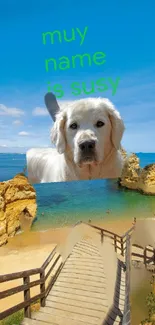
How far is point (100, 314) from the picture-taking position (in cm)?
302

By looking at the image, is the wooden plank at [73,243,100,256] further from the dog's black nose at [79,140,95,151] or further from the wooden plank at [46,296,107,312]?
the dog's black nose at [79,140,95,151]

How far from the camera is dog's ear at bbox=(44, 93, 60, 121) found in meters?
2.04

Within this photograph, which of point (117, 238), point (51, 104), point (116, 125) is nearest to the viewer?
point (116, 125)

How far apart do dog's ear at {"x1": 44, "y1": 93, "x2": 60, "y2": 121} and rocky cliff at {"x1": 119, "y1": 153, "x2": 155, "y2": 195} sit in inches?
29.0

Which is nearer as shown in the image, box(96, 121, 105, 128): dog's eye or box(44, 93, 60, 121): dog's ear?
box(96, 121, 105, 128): dog's eye

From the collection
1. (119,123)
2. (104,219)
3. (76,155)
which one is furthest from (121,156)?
(104,219)

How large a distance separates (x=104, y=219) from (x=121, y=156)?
1002 mm

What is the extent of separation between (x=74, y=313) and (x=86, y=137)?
80.9 inches

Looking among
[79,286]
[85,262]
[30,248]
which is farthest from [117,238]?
[30,248]

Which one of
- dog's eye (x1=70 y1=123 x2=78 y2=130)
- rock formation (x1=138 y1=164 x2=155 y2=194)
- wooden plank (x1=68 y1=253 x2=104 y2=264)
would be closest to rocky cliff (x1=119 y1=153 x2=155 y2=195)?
rock formation (x1=138 y1=164 x2=155 y2=194)

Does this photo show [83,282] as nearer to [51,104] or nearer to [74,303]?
[74,303]

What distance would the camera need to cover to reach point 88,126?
192cm

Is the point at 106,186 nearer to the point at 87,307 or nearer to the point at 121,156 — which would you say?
the point at 121,156

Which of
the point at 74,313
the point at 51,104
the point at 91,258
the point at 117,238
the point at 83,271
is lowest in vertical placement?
the point at 74,313
